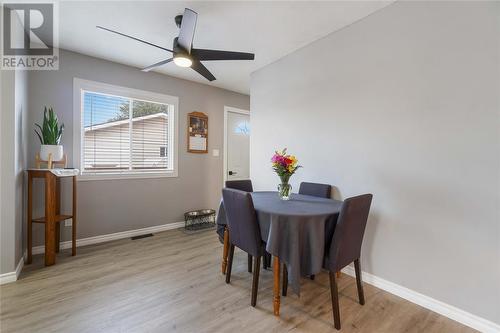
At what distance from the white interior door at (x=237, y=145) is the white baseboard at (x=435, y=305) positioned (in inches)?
118

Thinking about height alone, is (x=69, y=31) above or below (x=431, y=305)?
above

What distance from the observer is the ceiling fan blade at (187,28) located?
1703 millimetres

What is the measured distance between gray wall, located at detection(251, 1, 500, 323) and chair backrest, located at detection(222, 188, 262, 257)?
3.91ft

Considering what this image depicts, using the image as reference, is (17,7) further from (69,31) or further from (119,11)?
(119,11)

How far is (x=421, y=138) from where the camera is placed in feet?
6.19

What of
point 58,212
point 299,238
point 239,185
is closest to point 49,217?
point 58,212

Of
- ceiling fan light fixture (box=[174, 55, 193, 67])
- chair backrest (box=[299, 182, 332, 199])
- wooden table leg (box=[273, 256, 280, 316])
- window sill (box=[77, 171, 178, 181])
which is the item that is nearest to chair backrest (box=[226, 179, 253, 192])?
chair backrest (box=[299, 182, 332, 199])

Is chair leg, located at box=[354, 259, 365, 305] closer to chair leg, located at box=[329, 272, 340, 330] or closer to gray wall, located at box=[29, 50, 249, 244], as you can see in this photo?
chair leg, located at box=[329, 272, 340, 330]

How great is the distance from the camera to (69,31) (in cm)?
251

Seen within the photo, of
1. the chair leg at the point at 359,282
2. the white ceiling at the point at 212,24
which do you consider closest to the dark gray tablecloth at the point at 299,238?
the chair leg at the point at 359,282

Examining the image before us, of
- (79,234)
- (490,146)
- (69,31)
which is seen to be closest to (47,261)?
(79,234)

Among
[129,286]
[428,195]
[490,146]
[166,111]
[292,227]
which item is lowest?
[129,286]

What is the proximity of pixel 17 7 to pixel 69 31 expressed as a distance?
0.43 metres

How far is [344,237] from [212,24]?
2.40m
